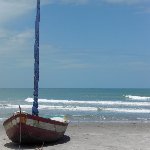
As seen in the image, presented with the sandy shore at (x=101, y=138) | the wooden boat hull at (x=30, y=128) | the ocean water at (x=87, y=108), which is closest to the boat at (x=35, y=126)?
the wooden boat hull at (x=30, y=128)

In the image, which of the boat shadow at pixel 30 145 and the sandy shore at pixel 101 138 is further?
the sandy shore at pixel 101 138

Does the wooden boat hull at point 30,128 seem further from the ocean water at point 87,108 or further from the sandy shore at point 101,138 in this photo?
the ocean water at point 87,108

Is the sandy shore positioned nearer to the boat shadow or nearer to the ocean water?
the boat shadow

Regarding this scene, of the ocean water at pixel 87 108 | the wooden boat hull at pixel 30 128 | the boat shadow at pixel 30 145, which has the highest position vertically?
the ocean water at pixel 87 108

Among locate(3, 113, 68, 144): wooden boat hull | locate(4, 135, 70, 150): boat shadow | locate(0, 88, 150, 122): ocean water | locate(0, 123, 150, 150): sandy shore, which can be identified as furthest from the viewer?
locate(0, 88, 150, 122): ocean water

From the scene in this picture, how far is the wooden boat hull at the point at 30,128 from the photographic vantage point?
1658 cm

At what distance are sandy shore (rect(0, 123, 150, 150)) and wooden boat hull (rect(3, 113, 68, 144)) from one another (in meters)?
0.33

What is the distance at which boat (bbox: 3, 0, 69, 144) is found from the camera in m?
16.6

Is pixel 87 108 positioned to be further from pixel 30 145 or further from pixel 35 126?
pixel 35 126

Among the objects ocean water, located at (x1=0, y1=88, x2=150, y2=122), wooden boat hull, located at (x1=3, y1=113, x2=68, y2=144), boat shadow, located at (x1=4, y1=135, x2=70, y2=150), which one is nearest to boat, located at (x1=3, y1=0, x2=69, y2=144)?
wooden boat hull, located at (x1=3, y1=113, x2=68, y2=144)

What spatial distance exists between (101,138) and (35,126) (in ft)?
15.6

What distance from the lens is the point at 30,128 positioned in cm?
1673

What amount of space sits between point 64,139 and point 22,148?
3.27 m

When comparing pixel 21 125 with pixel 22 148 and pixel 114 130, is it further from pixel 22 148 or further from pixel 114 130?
pixel 114 130
